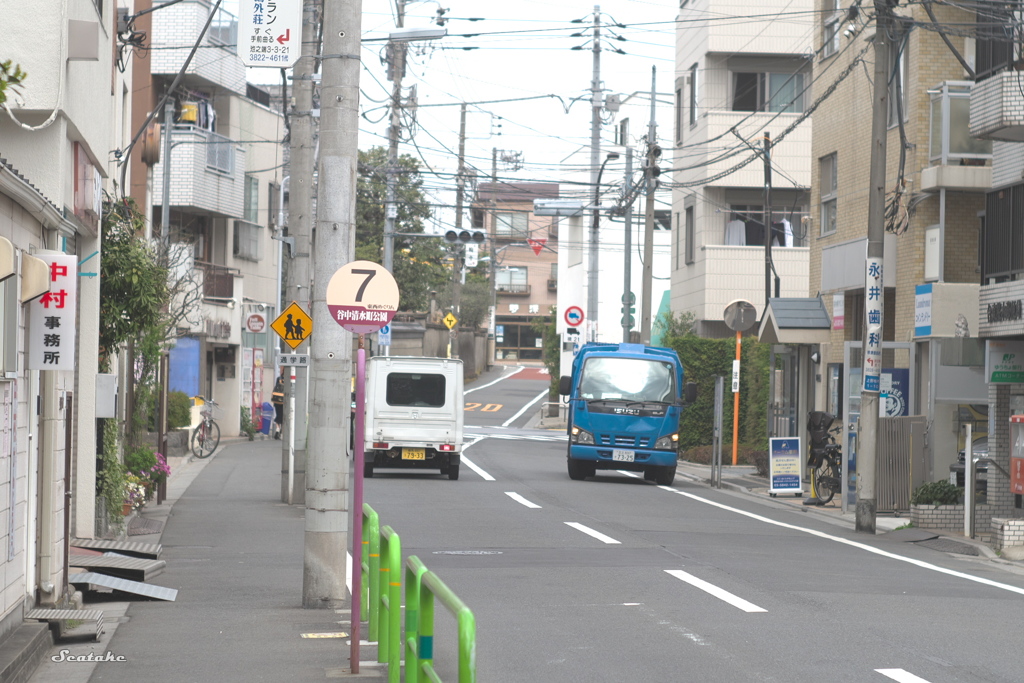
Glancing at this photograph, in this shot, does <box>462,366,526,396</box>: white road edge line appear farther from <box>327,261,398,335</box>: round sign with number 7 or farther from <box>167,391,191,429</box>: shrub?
<box>327,261,398,335</box>: round sign with number 7

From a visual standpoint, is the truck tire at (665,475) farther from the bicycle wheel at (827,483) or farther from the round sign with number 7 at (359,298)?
the round sign with number 7 at (359,298)

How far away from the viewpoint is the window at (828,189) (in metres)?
27.4

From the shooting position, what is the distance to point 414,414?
1032 inches

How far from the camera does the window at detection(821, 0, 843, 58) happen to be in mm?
27641

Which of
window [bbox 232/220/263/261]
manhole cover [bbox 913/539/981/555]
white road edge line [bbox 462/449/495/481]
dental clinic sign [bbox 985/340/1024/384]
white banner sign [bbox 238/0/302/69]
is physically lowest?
white road edge line [bbox 462/449/495/481]

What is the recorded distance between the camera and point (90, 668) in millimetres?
8711

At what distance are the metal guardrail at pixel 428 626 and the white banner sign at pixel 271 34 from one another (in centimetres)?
Answer: 711

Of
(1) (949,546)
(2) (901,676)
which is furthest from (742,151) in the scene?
(2) (901,676)

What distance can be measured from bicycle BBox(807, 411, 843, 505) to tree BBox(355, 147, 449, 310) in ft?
106

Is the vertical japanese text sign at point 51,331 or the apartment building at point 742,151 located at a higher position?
the apartment building at point 742,151

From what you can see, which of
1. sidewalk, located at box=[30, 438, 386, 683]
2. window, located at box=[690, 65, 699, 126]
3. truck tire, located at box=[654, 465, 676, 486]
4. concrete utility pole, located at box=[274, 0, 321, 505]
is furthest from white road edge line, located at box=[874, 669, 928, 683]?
window, located at box=[690, 65, 699, 126]

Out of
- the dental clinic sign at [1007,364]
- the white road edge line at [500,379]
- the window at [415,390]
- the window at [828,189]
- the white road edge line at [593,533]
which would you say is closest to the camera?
the white road edge line at [593,533]

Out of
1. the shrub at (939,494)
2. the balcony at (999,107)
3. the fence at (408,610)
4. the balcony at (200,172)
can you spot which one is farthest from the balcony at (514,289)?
the fence at (408,610)

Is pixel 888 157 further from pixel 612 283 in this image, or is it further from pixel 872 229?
pixel 612 283
